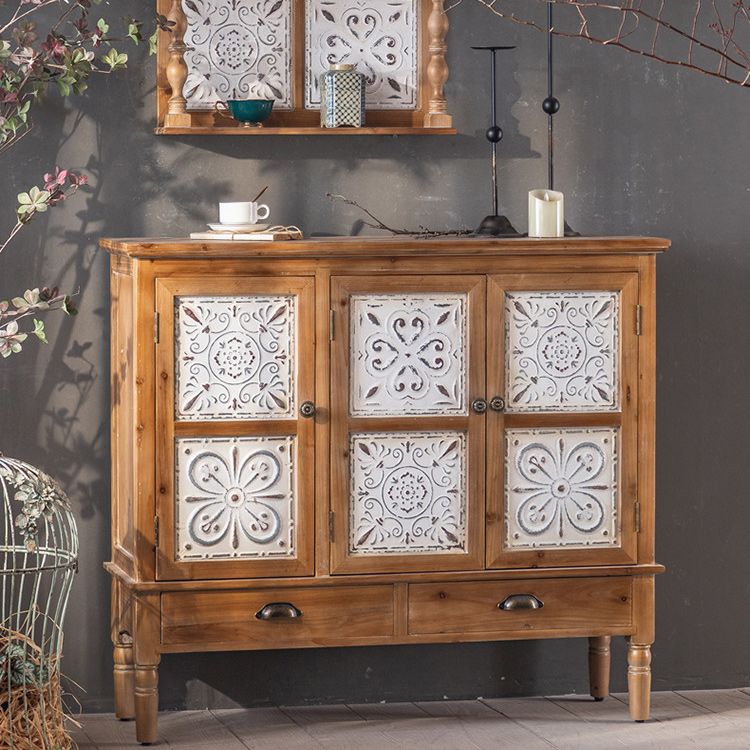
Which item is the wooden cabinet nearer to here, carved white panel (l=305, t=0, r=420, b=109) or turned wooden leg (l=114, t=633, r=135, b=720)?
turned wooden leg (l=114, t=633, r=135, b=720)

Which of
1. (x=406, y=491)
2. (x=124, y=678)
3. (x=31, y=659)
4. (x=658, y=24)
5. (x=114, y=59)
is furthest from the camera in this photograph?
(x=658, y=24)

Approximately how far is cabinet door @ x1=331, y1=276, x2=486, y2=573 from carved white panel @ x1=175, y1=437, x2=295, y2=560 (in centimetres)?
14

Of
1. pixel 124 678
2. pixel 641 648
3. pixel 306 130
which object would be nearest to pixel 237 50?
pixel 306 130

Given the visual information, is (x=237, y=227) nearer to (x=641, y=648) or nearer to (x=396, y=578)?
(x=396, y=578)

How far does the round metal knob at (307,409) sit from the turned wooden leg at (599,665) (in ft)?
3.93

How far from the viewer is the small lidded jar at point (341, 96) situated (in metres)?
3.78

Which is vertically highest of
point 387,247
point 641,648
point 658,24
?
point 658,24

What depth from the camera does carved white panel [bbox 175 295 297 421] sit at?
3408mm

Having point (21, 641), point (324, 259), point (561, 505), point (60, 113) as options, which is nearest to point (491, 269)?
point (324, 259)

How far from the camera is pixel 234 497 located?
11.3 feet

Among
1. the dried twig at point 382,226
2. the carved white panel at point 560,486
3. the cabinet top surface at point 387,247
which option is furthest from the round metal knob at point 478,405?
the dried twig at point 382,226

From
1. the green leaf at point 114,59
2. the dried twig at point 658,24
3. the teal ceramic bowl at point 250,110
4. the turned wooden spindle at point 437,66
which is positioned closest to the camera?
the green leaf at point 114,59

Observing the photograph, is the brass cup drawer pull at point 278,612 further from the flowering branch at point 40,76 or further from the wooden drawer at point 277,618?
the flowering branch at point 40,76

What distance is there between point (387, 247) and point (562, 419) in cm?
67
